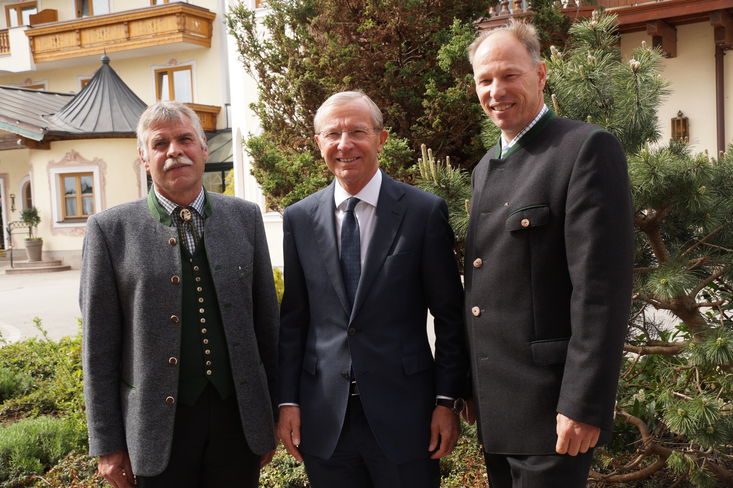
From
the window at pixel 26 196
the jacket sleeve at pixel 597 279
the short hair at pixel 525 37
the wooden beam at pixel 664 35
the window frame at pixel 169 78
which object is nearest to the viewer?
the jacket sleeve at pixel 597 279

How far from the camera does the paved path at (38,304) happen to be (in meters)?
10.1

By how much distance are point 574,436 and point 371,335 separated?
76cm

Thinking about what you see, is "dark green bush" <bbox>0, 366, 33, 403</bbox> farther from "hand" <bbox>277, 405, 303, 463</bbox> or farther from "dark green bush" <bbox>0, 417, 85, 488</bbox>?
"hand" <bbox>277, 405, 303, 463</bbox>

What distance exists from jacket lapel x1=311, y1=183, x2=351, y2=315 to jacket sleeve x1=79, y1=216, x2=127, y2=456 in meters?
0.76

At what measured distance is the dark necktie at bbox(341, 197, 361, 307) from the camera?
249 cm

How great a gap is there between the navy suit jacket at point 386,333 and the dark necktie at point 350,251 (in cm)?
4

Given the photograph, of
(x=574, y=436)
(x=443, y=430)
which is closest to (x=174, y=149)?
(x=443, y=430)

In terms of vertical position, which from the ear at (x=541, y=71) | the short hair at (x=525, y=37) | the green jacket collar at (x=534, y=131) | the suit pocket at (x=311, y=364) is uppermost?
the short hair at (x=525, y=37)

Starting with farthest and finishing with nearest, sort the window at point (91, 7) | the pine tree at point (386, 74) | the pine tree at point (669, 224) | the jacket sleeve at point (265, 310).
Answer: the window at point (91, 7), the pine tree at point (386, 74), the pine tree at point (669, 224), the jacket sleeve at point (265, 310)

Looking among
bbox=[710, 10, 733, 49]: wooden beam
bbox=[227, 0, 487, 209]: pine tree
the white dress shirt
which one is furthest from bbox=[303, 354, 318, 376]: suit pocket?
Answer: bbox=[710, 10, 733, 49]: wooden beam

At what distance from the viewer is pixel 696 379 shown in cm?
310

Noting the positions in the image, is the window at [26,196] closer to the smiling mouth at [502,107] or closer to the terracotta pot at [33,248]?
the terracotta pot at [33,248]

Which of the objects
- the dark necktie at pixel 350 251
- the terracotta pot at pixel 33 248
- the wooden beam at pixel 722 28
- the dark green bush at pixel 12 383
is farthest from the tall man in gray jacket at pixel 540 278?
the terracotta pot at pixel 33 248

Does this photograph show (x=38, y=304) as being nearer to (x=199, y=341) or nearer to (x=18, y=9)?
(x=199, y=341)
